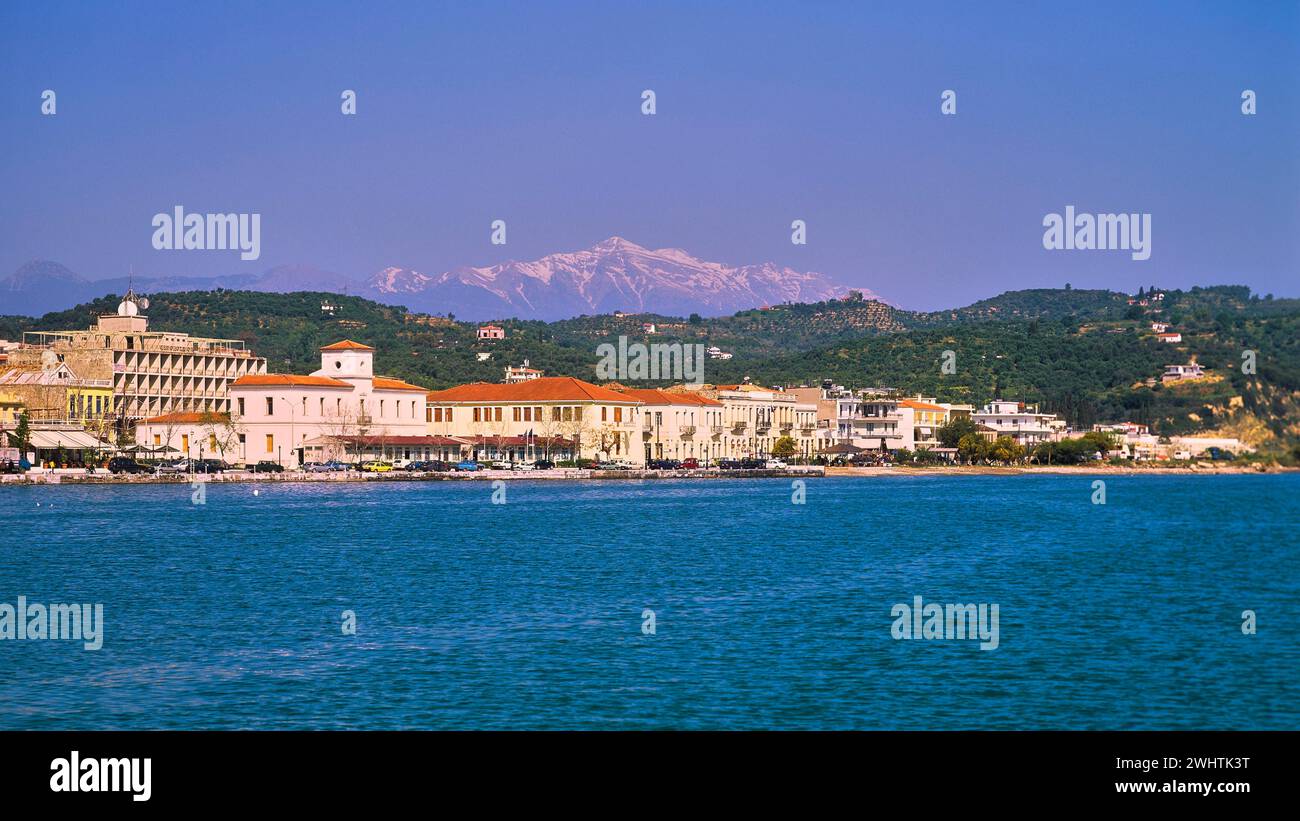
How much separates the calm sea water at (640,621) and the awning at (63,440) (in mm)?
33150

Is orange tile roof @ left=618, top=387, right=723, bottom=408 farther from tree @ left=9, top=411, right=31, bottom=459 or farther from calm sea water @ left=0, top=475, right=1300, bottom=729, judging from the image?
calm sea water @ left=0, top=475, right=1300, bottom=729

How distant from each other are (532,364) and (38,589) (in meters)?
112

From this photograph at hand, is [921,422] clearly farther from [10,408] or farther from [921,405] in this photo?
[10,408]

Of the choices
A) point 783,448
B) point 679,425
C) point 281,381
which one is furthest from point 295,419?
point 783,448

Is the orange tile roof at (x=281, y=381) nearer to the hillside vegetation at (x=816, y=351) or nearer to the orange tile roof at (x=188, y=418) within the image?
the orange tile roof at (x=188, y=418)

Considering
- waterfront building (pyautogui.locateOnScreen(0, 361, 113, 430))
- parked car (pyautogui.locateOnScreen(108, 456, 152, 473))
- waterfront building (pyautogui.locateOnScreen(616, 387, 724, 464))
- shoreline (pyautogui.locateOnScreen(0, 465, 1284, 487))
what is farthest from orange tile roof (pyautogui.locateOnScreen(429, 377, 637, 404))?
parked car (pyautogui.locateOnScreen(108, 456, 152, 473))

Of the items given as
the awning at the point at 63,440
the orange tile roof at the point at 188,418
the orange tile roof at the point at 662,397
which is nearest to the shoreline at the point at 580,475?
the awning at the point at 63,440

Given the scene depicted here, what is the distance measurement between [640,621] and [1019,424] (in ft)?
325

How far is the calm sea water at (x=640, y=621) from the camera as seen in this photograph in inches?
663

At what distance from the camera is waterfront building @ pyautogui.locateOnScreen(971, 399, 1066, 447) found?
11700 cm

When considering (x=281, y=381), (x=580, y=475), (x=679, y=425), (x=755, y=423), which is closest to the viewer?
(x=281, y=381)

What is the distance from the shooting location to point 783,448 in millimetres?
108562

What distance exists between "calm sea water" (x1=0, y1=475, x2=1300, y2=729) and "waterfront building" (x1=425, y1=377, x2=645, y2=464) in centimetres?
4304
